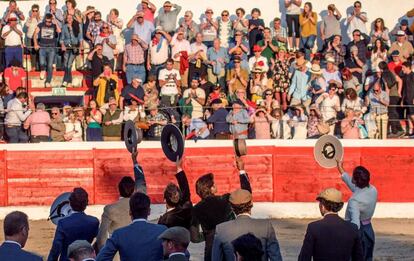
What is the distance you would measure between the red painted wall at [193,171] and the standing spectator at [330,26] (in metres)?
3.19

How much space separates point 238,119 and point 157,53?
2706 millimetres

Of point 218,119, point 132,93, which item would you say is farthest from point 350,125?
point 132,93

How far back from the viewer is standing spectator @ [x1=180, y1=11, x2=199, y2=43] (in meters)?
24.6

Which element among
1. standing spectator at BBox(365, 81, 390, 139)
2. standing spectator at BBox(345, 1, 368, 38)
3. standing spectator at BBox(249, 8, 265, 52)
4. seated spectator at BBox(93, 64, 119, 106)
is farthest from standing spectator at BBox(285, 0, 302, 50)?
seated spectator at BBox(93, 64, 119, 106)

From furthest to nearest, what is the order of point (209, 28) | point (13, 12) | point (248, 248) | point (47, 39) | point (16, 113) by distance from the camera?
1. point (13, 12)
2. point (209, 28)
3. point (47, 39)
4. point (16, 113)
5. point (248, 248)

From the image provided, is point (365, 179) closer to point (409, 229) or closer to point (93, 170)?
point (409, 229)

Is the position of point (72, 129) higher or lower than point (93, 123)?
lower

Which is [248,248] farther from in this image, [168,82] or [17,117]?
[168,82]

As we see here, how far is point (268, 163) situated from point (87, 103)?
393 cm

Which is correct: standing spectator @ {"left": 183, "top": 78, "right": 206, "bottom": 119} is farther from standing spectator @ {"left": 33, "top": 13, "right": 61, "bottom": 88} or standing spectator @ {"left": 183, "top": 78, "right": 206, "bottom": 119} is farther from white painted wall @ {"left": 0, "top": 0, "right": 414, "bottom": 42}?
white painted wall @ {"left": 0, "top": 0, "right": 414, "bottom": 42}

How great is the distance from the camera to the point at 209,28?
81.4 ft

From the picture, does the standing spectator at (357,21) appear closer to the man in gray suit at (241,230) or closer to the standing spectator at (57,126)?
the standing spectator at (57,126)

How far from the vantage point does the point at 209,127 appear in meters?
22.7

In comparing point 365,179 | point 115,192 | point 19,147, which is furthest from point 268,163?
point 365,179
